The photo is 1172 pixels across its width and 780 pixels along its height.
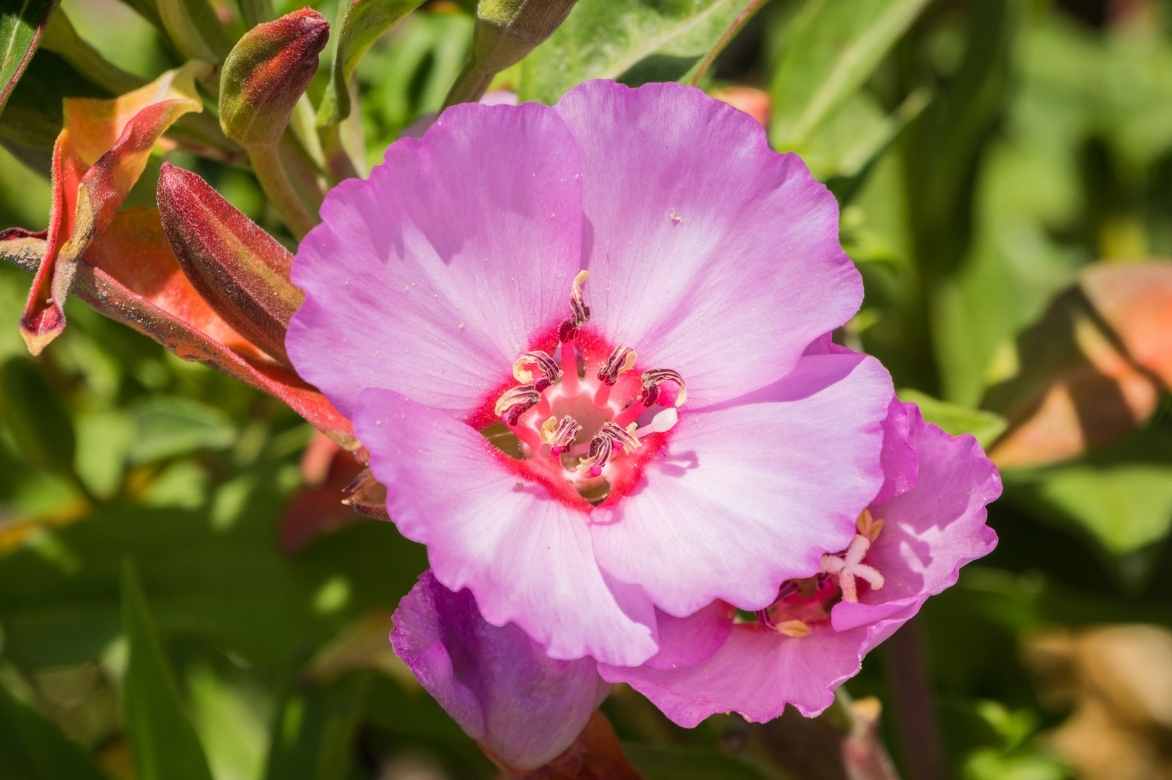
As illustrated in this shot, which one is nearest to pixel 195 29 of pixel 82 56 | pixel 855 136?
pixel 82 56

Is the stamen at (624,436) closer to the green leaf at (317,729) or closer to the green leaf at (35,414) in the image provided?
the green leaf at (317,729)

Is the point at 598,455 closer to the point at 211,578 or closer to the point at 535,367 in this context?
the point at 535,367

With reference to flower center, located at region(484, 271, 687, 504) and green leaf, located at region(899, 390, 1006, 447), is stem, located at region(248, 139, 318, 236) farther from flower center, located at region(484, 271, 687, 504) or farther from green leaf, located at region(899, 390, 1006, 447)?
green leaf, located at region(899, 390, 1006, 447)

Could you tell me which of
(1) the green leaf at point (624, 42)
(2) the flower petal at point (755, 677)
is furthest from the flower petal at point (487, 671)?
(1) the green leaf at point (624, 42)

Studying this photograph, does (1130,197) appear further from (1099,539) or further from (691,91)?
(691,91)

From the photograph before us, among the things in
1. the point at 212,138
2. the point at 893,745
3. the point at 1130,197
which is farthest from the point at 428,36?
the point at 1130,197

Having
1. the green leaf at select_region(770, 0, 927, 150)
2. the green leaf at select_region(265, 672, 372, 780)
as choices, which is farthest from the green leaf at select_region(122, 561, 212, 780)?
the green leaf at select_region(770, 0, 927, 150)
